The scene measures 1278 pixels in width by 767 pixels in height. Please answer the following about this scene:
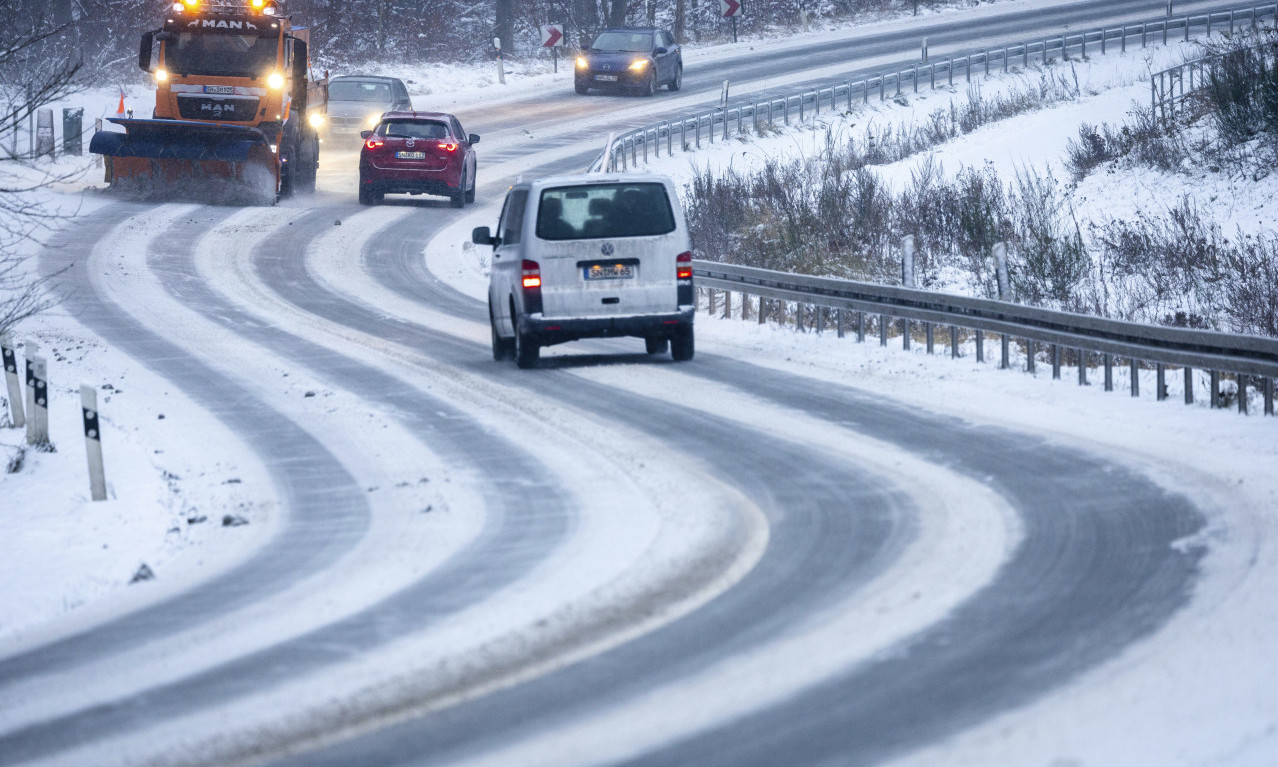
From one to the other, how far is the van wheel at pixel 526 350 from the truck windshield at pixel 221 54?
50.2ft

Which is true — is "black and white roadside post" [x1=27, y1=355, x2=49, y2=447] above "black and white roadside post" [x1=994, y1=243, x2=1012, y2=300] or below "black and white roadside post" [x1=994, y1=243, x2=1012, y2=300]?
below

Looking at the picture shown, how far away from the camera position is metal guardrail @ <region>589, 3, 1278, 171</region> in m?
35.6

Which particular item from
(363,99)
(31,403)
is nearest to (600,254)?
(31,403)

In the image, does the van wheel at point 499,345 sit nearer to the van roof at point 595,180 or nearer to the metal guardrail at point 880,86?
the van roof at point 595,180

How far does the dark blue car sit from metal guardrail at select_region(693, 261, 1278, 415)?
27165 millimetres

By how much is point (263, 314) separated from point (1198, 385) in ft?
38.3

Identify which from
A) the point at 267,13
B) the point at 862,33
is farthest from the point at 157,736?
the point at 862,33

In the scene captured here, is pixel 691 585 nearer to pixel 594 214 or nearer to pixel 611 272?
pixel 611 272

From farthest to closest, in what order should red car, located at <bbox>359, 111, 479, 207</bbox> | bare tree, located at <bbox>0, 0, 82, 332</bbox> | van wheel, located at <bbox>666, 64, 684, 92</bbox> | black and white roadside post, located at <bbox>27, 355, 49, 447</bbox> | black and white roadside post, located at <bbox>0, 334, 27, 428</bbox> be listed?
van wheel, located at <bbox>666, 64, 684, 92</bbox> < red car, located at <bbox>359, 111, 479, 207</bbox> < black and white roadside post, located at <bbox>0, 334, 27, 428</bbox> < bare tree, located at <bbox>0, 0, 82, 332</bbox> < black and white roadside post, located at <bbox>27, 355, 49, 447</bbox>

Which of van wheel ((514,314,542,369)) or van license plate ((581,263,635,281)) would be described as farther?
van wheel ((514,314,542,369))

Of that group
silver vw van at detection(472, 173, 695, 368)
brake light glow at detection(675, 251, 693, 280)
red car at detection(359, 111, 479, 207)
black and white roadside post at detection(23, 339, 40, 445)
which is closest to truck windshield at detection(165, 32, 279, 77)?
red car at detection(359, 111, 479, 207)

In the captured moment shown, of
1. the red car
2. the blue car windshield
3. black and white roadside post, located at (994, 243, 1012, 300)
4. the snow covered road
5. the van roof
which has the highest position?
the blue car windshield

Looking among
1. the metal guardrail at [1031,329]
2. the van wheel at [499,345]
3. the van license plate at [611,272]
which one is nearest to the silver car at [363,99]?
the metal guardrail at [1031,329]

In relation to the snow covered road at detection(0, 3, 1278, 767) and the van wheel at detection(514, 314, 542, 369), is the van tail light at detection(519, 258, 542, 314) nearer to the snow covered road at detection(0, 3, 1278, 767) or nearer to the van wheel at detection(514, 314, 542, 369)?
the van wheel at detection(514, 314, 542, 369)
